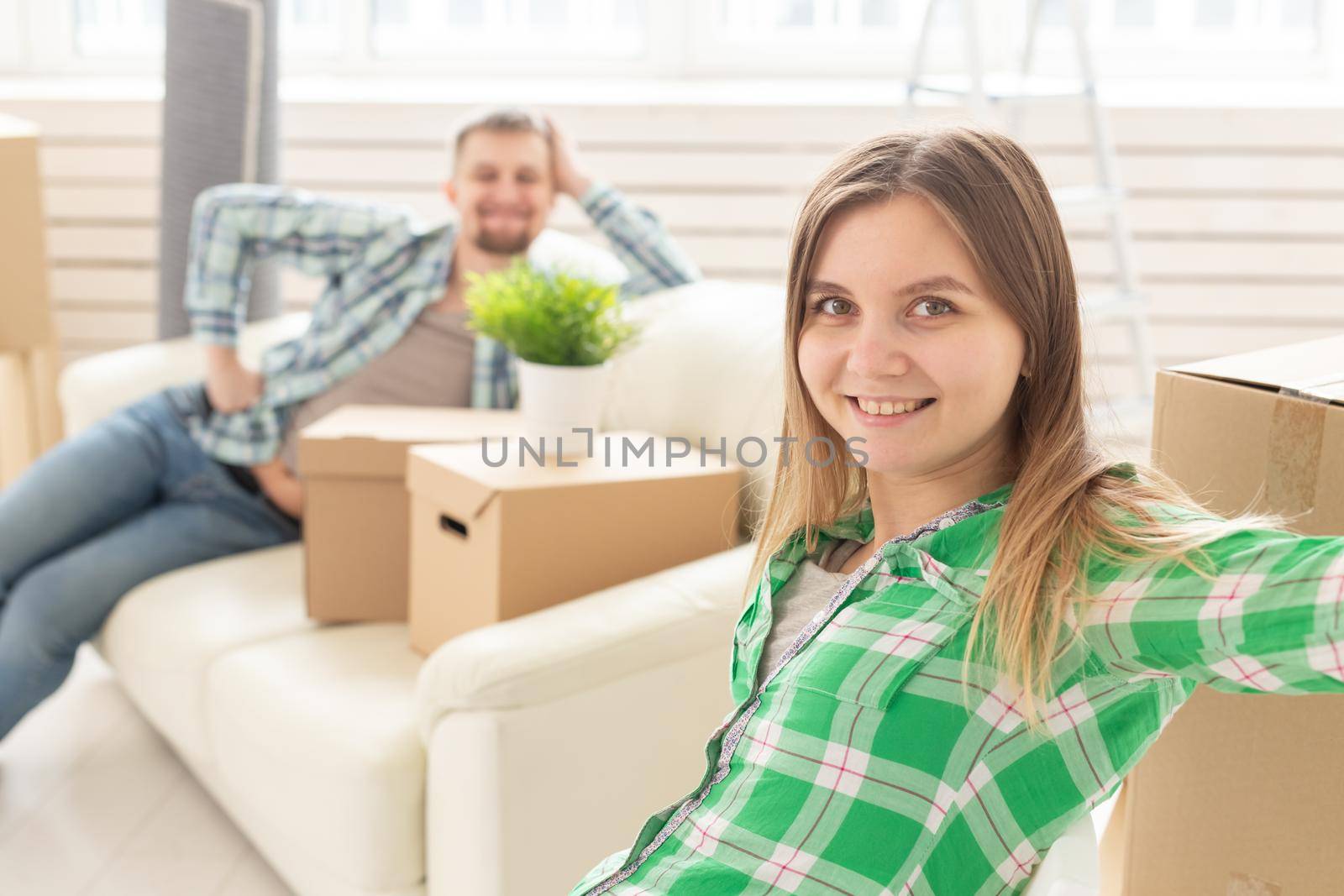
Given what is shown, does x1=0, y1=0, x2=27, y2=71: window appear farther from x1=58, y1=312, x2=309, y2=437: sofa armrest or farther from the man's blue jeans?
the man's blue jeans

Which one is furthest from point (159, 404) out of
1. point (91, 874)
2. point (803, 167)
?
point (803, 167)

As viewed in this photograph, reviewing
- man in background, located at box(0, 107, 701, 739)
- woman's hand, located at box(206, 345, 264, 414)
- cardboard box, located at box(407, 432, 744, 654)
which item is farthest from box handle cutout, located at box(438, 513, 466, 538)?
woman's hand, located at box(206, 345, 264, 414)

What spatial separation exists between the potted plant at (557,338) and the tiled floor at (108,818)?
805 mm

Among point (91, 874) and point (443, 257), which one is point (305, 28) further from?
point (91, 874)

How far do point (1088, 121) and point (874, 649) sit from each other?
2291 millimetres

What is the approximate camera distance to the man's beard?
218cm

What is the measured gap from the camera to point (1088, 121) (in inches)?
112

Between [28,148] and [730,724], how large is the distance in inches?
95.3

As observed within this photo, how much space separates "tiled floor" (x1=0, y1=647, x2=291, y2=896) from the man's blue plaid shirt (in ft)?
1.82

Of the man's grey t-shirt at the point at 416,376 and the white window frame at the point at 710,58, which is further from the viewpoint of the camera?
the white window frame at the point at 710,58

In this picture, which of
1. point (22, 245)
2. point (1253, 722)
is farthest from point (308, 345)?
point (1253, 722)

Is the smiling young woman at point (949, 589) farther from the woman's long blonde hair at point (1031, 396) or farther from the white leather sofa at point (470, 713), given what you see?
the white leather sofa at point (470, 713)

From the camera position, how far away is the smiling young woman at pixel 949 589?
2.71ft
